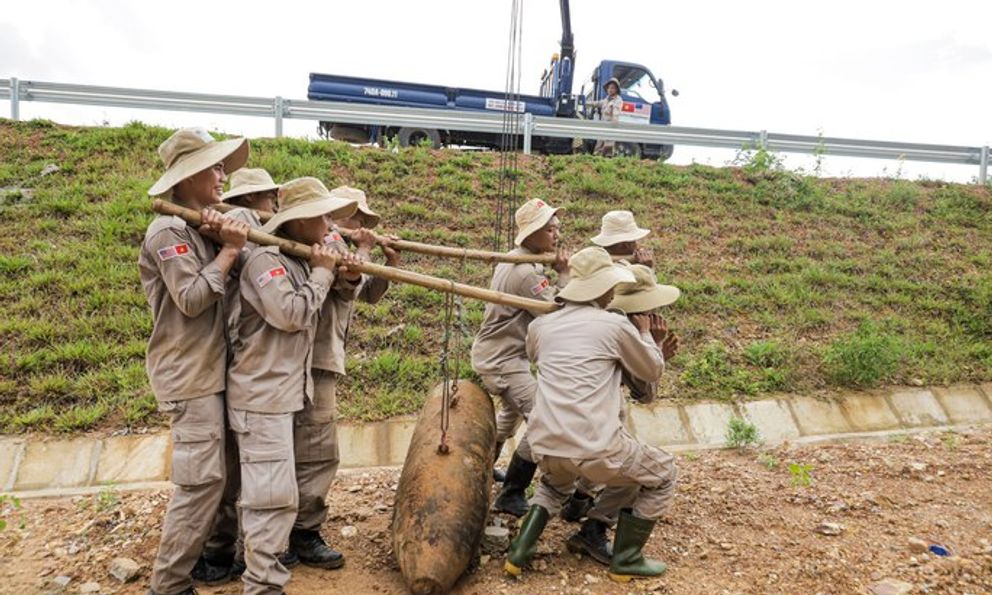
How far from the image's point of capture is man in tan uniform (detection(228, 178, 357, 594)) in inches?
118

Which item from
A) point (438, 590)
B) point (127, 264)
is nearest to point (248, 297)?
point (438, 590)

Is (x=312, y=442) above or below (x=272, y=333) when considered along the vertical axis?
below

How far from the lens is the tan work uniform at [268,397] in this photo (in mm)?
2996

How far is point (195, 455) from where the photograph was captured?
9.96ft

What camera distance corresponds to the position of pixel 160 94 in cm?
1033

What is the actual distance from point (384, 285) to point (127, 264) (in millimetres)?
4657

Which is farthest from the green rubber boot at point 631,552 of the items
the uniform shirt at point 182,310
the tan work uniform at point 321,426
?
the uniform shirt at point 182,310

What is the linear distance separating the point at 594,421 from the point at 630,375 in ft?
1.56

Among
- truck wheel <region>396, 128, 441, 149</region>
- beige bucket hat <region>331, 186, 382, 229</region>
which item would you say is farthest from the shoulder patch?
truck wheel <region>396, 128, 441, 149</region>

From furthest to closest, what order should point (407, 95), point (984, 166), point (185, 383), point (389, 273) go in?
1. point (407, 95)
2. point (984, 166)
3. point (389, 273)
4. point (185, 383)

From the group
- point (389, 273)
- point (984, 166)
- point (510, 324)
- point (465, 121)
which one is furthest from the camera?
point (984, 166)

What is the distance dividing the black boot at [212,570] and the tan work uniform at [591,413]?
1702 millimetres

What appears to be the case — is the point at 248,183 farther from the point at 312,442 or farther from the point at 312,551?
the point at 312,551

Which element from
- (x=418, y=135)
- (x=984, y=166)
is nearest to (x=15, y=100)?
(x=418, y=135)
